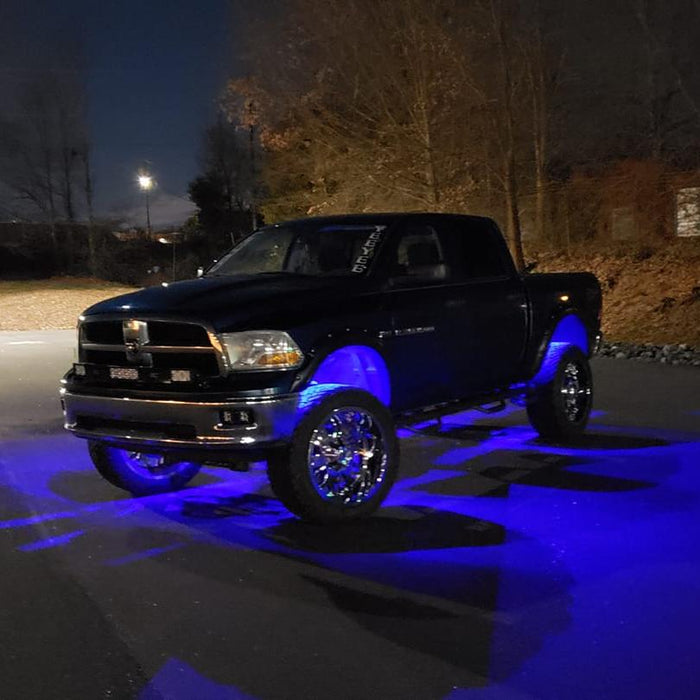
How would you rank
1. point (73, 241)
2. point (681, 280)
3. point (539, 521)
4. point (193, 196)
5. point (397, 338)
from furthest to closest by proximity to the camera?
point (193, 196), point (73, 241), point (681, 280), point (397, 338), point (539, 521)

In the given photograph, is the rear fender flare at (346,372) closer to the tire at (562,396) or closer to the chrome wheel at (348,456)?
the chrome wheel at (348,456)

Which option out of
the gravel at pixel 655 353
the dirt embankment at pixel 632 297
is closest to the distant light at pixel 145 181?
the dirt embankment at pixel 632 297

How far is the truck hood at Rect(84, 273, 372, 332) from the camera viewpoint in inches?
212

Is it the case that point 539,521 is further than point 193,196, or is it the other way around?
point 193,196

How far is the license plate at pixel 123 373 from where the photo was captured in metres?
5.64

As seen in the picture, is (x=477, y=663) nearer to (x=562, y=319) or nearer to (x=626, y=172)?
(x=562, y=319)

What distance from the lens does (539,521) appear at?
5.63m

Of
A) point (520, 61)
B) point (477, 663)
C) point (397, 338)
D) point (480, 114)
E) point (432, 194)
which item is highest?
point (520, 61)

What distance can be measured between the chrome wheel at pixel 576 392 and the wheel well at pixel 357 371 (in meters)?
2.53

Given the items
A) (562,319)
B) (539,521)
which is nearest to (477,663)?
(539,521)

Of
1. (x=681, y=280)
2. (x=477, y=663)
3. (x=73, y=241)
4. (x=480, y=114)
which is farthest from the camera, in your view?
(x=73, y=241)

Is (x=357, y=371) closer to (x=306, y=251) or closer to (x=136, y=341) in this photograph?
(x=306, y=251)

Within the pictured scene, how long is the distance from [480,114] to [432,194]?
7.42 feet

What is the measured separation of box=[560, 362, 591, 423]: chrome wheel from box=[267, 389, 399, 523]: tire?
2802 mm
